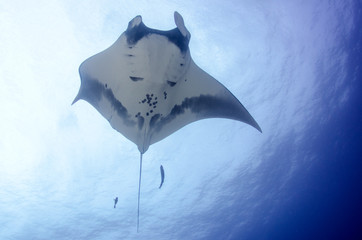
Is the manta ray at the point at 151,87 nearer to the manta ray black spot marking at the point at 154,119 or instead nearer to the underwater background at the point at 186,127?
the manta ray black spot marking at the point at 154,119

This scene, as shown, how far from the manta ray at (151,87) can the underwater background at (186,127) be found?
5.85 meters

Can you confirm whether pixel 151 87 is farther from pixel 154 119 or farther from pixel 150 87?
pixel 154 119

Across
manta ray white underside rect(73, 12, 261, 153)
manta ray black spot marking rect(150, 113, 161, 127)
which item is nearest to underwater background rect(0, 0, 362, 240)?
manta ray white underside rect(73, 12, 261, 153)

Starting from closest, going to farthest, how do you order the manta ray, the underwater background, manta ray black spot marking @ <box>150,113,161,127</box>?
the manta ray, manta ray black spot marking @ <box>150,113,161,127</box>, the underwater background

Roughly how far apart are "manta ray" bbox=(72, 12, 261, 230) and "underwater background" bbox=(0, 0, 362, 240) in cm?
585

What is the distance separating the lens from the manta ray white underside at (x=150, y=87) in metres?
4.55

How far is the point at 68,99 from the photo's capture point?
12422mm

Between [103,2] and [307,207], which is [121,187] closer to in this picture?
[103,2]

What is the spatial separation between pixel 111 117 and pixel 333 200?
48.5 meters

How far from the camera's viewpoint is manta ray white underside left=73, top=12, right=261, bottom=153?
4553 mm

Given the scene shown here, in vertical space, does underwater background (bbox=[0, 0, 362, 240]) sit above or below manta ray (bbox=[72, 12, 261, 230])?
above

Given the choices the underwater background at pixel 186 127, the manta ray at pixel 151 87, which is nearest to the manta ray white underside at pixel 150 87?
the manta ray at pixel 151 87

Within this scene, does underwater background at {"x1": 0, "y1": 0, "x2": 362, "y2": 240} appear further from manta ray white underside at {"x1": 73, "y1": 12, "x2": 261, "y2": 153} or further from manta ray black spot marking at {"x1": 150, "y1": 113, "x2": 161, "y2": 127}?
manta ray black spot marking at {"x1": 150, "y1": 113, "x2": 161, "y2": 127}

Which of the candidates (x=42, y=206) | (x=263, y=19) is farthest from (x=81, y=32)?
(x=42, y=206)
